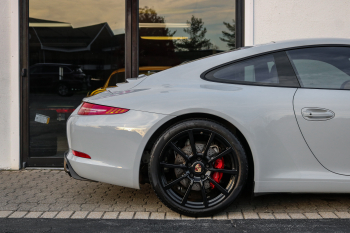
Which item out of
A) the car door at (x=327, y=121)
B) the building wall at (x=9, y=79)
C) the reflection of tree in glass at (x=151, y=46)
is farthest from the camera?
the reflection of tree in glass at (x=151, y=46)

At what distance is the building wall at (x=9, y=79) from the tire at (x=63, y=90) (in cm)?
58

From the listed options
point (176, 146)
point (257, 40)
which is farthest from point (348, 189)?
point (257, 40)

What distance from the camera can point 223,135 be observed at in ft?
9.37

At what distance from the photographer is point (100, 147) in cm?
293

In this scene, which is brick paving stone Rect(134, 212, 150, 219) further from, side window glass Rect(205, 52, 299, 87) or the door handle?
the door handle

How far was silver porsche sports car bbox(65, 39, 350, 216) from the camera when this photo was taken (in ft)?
9.29

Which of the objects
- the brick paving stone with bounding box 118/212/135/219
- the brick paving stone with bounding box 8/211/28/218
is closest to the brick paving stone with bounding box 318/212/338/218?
the brick paving stone with bounding box 118/212/135/219

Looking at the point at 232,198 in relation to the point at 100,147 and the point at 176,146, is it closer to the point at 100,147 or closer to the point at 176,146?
the point at 176,146

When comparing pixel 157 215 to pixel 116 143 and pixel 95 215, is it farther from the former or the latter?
pixel 116 143

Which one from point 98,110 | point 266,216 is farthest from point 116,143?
point 266,216

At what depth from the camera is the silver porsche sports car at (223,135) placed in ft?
9.29

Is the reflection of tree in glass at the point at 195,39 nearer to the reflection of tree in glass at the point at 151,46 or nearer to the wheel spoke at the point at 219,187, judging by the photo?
the reflection of tree in glass at the point at 151,46

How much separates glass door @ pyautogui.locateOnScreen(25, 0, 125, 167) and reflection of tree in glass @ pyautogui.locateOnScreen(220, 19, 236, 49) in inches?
60.5

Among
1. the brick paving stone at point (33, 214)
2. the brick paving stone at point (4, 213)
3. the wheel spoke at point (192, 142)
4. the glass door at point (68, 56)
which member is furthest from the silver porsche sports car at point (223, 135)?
the glass door at point (68, 56)
